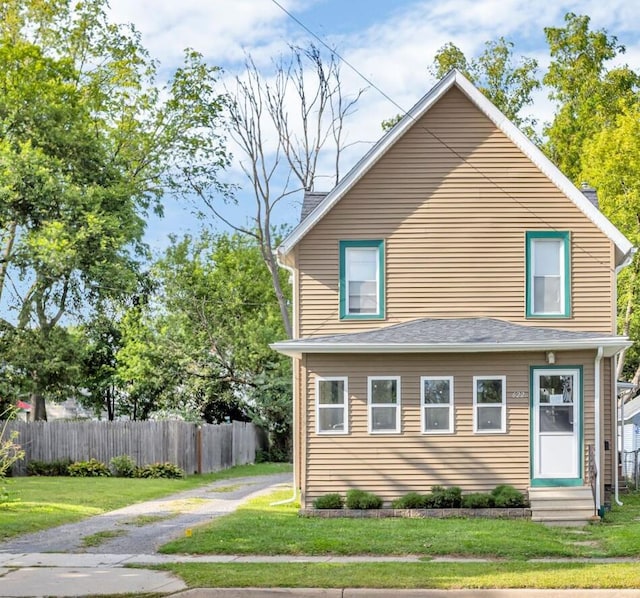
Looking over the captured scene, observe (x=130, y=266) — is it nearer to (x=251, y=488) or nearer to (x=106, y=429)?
(x=106, y=429)

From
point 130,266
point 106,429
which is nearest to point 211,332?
point 130,266

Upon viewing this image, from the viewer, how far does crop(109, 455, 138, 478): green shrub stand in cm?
3247

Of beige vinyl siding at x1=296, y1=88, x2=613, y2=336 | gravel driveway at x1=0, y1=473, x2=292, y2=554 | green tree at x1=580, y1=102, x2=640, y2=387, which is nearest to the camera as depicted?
gravel driveway at x1=0, y1=473, x2=292, y2=554

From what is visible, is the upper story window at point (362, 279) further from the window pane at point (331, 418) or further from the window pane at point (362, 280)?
the window pane at point (331, 418)

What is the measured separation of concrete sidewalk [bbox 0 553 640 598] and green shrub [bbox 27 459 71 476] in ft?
57.5

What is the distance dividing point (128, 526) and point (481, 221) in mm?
9649

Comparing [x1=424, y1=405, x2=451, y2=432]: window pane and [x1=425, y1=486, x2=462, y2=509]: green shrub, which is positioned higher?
[x1=424, y1=405, x2=451, y2=432]: window pane

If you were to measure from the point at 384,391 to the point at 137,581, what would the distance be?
9.61 metres

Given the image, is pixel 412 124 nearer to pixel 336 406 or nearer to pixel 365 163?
pixel 365 163

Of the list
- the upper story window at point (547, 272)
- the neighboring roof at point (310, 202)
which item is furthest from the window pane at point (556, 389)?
the neighboring roof at point (310, 202)

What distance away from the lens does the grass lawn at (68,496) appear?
19656 mm

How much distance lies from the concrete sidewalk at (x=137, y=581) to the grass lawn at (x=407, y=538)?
0.48 m

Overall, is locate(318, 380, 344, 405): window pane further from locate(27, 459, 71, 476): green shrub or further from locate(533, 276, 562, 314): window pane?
locate(27, 459, 71, 476): green shrub

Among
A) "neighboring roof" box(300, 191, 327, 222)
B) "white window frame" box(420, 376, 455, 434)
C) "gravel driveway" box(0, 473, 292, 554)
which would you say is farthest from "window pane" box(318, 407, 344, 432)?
"neighboring roof" box(300, 191, 327, 222)
